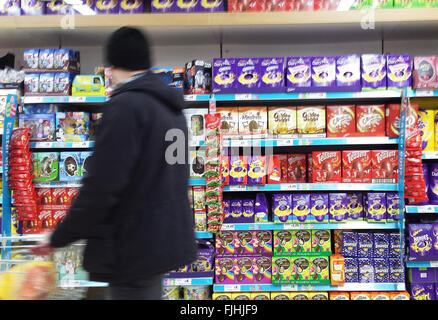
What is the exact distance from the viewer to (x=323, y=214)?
2941 millimetres

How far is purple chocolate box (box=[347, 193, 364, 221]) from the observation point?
2.98 m

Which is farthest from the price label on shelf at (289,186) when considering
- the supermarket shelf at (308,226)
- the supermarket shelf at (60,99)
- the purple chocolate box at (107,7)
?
the purple chocolate box at (107,7)

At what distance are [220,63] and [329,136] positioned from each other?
104cm

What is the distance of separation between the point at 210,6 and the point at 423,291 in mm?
2812

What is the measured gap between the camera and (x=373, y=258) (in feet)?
9.75

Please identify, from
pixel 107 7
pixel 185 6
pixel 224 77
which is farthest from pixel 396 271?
pixel 107 7

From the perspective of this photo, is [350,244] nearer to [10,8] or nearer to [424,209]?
[424,209]

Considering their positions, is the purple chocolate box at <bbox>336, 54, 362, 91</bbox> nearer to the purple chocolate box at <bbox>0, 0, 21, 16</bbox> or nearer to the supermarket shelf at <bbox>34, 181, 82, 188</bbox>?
the supermarket shelf at <bbox>34, 181, 82, 188</bbox>

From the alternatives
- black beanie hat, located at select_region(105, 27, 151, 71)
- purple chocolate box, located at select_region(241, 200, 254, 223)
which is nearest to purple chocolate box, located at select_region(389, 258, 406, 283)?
purple chocolate box, located at select_region(241, 200, 254, 223)

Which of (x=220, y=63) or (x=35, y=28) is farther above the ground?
(x=35, y=28)

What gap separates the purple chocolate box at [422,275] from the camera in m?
2.94

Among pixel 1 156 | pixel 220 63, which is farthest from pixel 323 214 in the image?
pixel 1 156

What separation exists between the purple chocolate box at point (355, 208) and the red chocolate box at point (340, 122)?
518 mm

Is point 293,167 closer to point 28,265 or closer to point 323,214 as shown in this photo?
point 323,214
